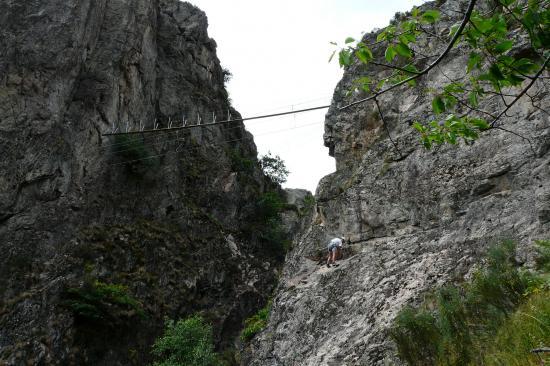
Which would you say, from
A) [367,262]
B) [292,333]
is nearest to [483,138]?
[367,262]

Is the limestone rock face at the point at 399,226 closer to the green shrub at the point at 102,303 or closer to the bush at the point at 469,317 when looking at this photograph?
the bush at the point at 469,317

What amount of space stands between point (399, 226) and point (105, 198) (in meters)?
17.2

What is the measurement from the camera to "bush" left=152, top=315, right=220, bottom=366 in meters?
15.3

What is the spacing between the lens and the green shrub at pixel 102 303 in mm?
16672

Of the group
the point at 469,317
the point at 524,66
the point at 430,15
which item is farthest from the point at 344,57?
the point at 469,317

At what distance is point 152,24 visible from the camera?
99.4 feet

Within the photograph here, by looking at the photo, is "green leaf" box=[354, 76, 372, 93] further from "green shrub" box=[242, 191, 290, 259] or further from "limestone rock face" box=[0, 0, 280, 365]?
"green shrub" box=[242, 191, 290, 259]

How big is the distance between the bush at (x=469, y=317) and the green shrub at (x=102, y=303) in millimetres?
14230

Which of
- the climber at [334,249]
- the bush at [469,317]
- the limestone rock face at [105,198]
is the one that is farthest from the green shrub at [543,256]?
the limestone rock face at [105,198]

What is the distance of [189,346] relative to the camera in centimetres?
1612

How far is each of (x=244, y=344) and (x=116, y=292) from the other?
35.8ft

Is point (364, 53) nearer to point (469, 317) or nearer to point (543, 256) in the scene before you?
point (469, 317)

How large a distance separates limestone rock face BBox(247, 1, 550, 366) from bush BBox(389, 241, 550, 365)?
438 millimetres

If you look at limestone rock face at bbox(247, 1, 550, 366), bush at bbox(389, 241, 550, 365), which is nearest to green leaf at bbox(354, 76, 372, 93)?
bush at bbox(389, 241, 550, 365)
